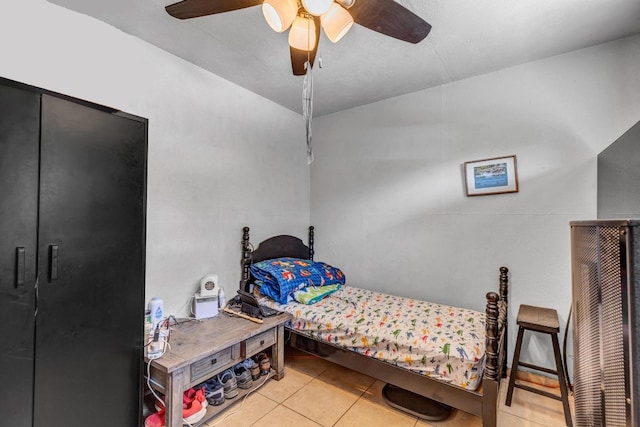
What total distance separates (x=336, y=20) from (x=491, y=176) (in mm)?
1834

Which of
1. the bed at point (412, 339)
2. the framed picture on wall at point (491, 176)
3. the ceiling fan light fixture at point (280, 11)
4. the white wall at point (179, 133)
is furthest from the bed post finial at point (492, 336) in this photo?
the white wall at point (179, 133)

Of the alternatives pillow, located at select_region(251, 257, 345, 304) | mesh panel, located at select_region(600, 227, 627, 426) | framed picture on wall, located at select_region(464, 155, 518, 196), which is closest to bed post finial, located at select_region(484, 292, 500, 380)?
mesh panel, located at select_region(600, 227, 627, 426)

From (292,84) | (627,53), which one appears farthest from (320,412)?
(627,53)

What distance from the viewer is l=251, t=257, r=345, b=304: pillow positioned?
2.46 m

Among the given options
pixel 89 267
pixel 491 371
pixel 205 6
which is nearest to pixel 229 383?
pixel 89 267

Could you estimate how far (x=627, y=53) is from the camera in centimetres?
191

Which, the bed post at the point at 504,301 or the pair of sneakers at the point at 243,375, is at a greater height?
the bed post at the point at 504,301

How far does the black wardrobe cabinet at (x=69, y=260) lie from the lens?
1.13 meters

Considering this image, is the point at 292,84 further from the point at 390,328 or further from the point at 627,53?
the point at 627,53

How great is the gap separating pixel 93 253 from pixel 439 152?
2.71 m

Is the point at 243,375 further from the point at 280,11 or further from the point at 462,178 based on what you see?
the point at 462,178

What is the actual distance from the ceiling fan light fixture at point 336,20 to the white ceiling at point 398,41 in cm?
53

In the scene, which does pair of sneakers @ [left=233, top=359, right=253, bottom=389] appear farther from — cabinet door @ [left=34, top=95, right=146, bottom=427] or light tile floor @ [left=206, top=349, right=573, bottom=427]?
cabinet door @ [left=34, top=95, right=146, bottom=427]

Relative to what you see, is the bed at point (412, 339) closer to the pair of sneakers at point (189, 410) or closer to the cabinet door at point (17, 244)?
the pair of sneakers at point (189, 410)
